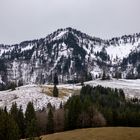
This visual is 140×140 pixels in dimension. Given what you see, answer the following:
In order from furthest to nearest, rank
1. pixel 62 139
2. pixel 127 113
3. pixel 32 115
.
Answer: pixel 127 113 < pixel 32 115 < pixel 62 139

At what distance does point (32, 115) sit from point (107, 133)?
112ft

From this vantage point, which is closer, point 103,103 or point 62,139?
point 62,139

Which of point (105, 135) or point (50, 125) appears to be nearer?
point (105, 135)

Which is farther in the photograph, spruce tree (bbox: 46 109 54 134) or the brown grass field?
spruce tree (bbox: 46 109 54 134)

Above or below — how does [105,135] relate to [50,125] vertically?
above

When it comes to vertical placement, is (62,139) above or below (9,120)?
below

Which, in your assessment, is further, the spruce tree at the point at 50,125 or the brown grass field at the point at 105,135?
the spruce tree at the point at 50,125

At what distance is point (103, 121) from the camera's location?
5497 inches

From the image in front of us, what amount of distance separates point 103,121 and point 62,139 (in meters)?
43.6

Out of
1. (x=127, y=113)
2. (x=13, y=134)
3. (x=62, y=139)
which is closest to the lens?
(x=13, y=134)

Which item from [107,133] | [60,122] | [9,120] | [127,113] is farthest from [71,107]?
[9,120]

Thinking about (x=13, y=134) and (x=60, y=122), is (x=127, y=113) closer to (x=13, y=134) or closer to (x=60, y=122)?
(x=60, y=122)

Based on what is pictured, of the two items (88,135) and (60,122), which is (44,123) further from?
(88,135)

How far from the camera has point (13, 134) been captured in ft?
274
